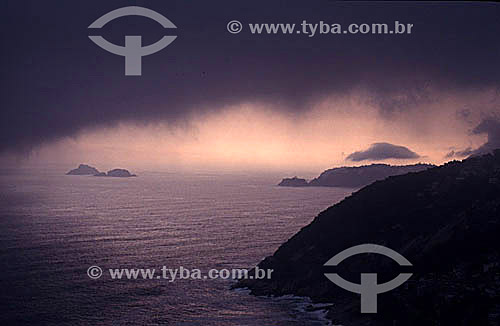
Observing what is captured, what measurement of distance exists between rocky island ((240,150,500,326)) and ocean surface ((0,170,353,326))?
212cm

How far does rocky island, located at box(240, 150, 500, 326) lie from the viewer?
14594 mm

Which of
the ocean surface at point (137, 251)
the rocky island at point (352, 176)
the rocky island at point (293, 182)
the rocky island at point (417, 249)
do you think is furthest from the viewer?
the rocky island at point (293, 182)

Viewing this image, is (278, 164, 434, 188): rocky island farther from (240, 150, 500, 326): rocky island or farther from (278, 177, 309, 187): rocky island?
(240, 150, 500, 326): rocky island

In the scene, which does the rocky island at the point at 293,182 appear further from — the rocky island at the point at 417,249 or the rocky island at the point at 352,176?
the rocky island at the point at 417,249

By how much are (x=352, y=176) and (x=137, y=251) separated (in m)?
35.3

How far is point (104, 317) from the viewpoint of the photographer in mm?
17828

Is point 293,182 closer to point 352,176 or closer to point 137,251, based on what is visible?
point 352,176

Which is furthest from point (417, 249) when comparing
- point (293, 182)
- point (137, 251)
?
point (293, 182)

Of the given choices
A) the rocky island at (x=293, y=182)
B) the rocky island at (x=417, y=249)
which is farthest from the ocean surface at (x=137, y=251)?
the rocky island at (x=293, y=182)

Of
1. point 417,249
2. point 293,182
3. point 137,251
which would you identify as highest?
point 293,182

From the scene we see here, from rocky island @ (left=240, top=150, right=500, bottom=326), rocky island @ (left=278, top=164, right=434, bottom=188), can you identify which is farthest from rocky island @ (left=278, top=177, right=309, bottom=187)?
rocky island @ (left=240, top=150, right=500, bottom=326)

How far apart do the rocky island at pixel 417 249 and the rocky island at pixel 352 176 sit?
64.5 feet

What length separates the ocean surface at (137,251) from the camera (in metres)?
18.2

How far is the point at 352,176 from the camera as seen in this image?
5597cm
